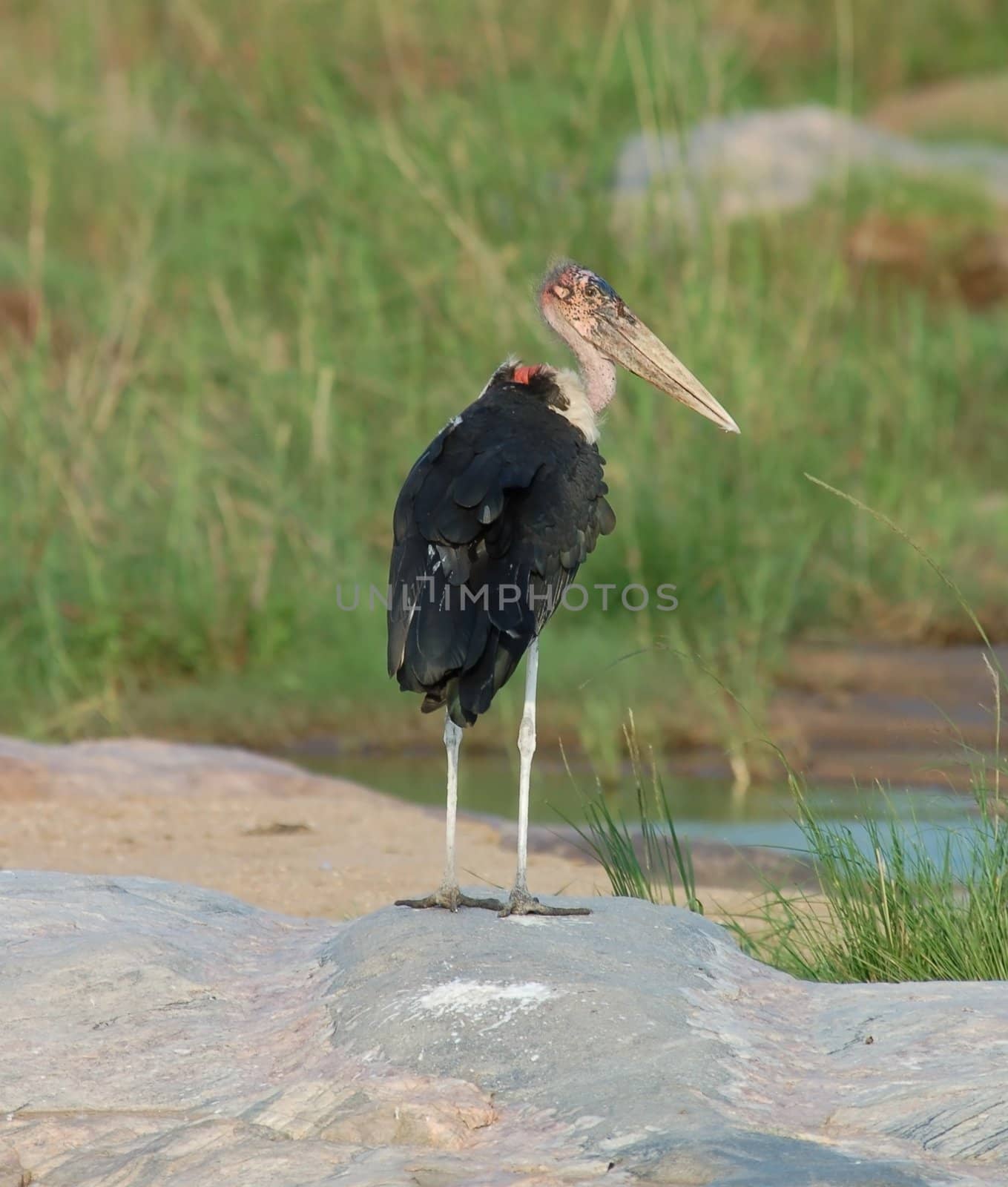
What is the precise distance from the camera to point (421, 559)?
153 inches

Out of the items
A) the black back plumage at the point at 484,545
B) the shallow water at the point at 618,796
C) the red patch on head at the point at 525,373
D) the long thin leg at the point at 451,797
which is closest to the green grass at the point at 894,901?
the long thin leg at the point at 451,797

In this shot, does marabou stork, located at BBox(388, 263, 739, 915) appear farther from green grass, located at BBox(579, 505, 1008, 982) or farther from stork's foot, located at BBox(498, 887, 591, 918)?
green grass, located at BBox(579, 505, 1008, 982)

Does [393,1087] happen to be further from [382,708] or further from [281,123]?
[281,123]

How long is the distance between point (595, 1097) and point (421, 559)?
3.78 ft

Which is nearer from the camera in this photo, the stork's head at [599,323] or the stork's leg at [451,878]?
the stork's leg at [451,878]

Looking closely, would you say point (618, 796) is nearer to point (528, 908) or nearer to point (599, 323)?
point (599, 323)

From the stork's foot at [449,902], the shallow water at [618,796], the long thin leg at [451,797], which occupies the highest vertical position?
the long thin leg at [451,797]

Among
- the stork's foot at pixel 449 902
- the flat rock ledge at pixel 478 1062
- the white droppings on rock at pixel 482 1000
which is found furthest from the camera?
the stork's foot at pixel 449 902

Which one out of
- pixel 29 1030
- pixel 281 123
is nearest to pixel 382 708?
pixel 281 123

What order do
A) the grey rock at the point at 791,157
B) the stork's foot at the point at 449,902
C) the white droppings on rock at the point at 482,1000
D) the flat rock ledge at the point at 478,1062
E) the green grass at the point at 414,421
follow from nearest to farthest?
the flat rock ledge at the point at 478,1062, the white droppings on rock at the point at 482,1000, the stork's foot at the point at 449,902, the green grass at the point at 414,421, the grey rock at the point at 791,157

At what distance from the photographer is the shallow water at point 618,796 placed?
21.6 feet

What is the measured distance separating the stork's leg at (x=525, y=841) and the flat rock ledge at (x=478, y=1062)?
0.07 m

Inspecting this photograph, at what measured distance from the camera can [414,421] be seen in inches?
363

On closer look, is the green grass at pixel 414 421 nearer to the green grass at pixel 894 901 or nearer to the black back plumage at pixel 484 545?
the green grass at pixel 894 901
